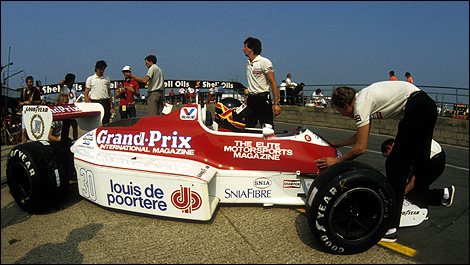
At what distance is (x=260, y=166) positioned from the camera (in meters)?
3.94

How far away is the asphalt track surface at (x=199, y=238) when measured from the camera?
283cm

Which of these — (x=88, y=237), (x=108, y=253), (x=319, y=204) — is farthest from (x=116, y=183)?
(x=319, y=204)

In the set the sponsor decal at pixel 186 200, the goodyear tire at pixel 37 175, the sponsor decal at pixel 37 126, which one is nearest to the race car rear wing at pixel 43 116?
the sponsor decal at pixel 37 126

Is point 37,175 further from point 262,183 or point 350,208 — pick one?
point 350,208

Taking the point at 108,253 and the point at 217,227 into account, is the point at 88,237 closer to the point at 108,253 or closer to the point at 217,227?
the point at 108,253

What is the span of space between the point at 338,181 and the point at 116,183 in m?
2.36

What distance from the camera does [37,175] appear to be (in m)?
3.84

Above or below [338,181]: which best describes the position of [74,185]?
below

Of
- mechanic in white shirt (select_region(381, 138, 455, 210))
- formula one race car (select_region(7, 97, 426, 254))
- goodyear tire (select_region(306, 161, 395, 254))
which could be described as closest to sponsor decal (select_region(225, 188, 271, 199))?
formula one race car (select_region(7, 97, 426, 254))

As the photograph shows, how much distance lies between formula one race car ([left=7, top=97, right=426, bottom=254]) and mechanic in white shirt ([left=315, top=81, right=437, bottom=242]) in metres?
0.49

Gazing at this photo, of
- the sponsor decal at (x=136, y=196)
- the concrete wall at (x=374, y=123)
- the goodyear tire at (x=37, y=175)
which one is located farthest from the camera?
the concrete wall at (x=374, y=123)

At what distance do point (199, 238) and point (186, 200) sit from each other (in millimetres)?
451

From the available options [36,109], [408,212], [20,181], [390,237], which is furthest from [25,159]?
[408,212]

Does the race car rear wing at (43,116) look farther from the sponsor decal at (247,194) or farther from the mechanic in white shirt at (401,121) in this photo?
the mechanic in white shirt at (401,121)
